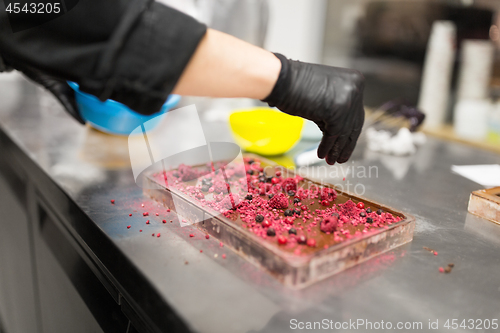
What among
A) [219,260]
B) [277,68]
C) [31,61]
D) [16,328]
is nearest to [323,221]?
[219,260]

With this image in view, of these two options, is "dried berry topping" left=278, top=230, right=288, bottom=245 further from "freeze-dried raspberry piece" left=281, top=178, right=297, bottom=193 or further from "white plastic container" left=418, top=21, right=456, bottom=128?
"white plastic container" left=418, top=21, right=456, bottom=128

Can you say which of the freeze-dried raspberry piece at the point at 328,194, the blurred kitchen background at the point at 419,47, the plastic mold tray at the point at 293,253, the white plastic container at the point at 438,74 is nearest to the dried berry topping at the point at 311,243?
the plastic mold tray at the point at 293,253

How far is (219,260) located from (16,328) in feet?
3.96

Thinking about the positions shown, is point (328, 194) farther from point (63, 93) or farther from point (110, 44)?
point (63, 93)

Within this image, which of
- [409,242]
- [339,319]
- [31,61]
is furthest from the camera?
[409,242]

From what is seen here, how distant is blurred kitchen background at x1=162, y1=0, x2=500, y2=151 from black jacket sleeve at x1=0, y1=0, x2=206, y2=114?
53.3 inches

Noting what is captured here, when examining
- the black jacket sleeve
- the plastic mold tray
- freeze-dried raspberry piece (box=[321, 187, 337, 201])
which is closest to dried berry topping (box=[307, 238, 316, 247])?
the plastic mold tray

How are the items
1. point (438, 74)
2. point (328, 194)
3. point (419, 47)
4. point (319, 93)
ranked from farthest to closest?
1. point (419, 47)
2. point (438, 74)
3. point (328, 194)
4. point (319, 93)

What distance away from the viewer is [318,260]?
2.14ft

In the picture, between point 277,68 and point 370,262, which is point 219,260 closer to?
point 370,262

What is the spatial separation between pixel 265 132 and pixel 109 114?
646 millimetres

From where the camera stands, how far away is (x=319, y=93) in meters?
0.82

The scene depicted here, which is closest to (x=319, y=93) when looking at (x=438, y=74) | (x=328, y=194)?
(x=328, y=194)

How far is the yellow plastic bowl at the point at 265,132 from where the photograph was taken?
1.36 meters
